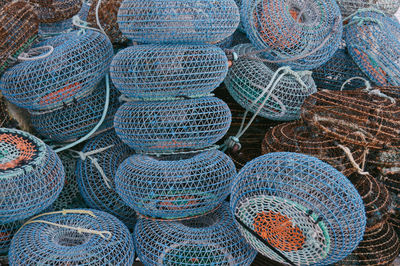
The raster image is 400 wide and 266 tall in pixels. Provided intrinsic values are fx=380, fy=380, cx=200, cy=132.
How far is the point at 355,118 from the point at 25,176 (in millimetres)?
1753

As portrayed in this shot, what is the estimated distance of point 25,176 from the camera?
1.83m

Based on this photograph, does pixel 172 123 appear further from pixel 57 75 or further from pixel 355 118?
pixel 355 118

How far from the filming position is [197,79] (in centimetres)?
193

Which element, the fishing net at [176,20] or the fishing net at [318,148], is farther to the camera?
the fishing net at [318,148]

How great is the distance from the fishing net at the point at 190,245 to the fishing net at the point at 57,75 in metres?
0.87

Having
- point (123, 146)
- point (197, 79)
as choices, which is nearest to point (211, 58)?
point (197, 79)

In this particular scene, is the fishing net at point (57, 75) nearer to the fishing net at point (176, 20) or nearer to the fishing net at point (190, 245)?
the fishing net at point (176, 20)

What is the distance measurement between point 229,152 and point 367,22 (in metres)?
1.35

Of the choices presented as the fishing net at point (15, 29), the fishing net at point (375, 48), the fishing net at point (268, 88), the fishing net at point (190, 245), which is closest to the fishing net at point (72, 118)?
the fishing net at point (15, 29)

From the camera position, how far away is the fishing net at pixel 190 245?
1845 millimetres

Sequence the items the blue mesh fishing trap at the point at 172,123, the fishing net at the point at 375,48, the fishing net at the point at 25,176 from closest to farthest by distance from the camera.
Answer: the fishing net at the point at 25,176
the blue mesh fishing trap at the point at 172,123
the fishing net at the point at 375,48

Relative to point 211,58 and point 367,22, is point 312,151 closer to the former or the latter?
point 211,58

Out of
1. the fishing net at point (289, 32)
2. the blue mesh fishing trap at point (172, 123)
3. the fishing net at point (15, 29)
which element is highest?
the fishing net at point (15, 29)

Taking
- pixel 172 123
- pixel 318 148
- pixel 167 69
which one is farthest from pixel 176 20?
pixel 318 148
